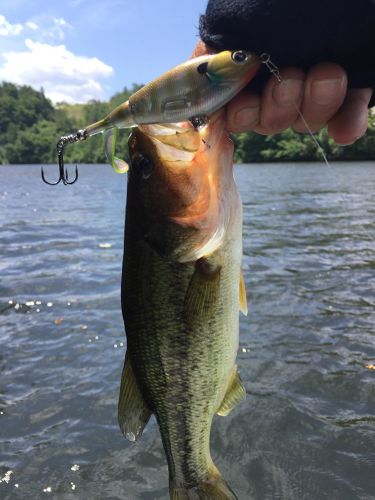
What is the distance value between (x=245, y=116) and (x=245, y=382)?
4687mm

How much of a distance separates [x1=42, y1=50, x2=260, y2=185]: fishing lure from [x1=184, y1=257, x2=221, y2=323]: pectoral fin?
67cm

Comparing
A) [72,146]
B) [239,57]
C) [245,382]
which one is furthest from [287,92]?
[72,146]

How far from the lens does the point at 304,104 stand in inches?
88.5

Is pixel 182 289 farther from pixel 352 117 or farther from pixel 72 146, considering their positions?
pixel 72 146

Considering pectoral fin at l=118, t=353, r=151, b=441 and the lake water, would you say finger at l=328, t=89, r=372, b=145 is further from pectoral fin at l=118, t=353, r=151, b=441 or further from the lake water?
pectoral fin at l=118, t=353, r=151, b=441

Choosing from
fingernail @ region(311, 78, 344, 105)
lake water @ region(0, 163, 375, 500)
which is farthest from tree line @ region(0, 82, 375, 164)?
fingernail @ region(311, 78, 344, 105)

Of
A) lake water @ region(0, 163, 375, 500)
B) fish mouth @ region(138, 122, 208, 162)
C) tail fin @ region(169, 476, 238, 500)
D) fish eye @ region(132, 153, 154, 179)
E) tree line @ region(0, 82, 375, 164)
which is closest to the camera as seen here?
fish mouth @ region(138, 122, 208, 162)

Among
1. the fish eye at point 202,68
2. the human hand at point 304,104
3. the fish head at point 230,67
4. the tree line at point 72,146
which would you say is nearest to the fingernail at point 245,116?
the human hand at point 304,104

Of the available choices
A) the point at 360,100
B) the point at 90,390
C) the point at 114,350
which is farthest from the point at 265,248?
the point at 360,100

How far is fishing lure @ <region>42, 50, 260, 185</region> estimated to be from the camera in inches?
71.9

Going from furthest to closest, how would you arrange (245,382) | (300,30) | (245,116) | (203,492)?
(245,382) < (203,492) < (245,116) < (300,30)

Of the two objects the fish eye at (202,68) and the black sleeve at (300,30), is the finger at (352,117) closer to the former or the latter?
the black sleeve at (300,30)

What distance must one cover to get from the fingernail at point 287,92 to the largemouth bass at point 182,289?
28cm

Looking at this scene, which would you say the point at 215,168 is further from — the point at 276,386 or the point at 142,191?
the point at 276,386
